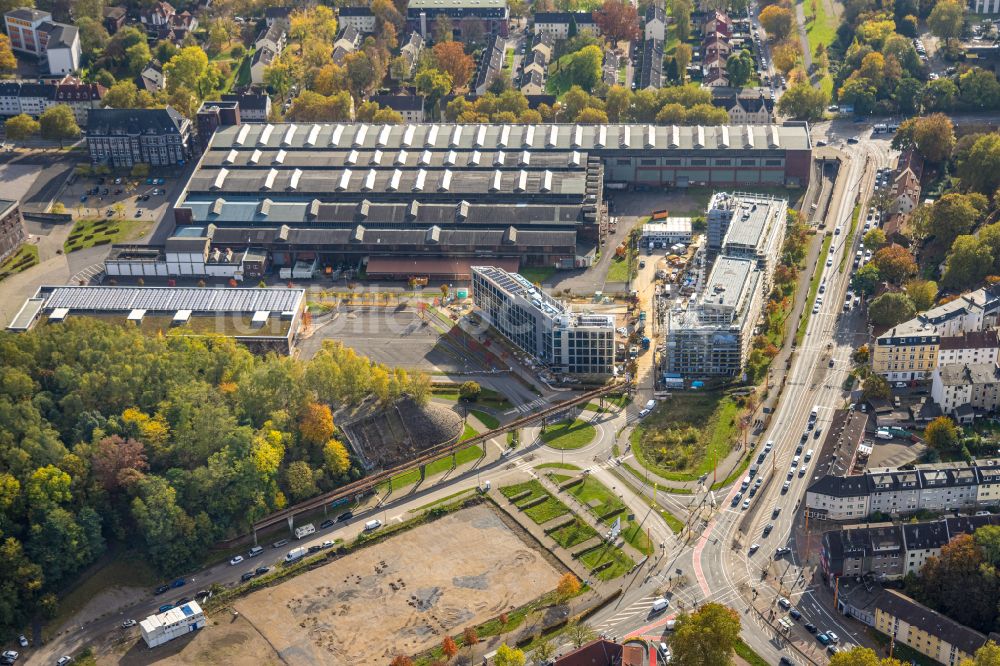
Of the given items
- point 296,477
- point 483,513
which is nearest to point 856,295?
point 483,513

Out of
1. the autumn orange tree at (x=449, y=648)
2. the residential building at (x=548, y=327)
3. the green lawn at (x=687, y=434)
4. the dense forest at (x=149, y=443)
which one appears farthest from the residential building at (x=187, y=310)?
the autumn orange tree at (x=449, y=648)

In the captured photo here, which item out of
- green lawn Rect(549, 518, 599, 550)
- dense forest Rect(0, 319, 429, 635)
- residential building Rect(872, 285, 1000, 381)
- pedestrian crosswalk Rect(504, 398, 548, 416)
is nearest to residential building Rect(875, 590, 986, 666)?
green lawn Rect(549, 518, 599, 550)

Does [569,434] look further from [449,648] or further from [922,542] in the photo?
[922,542]

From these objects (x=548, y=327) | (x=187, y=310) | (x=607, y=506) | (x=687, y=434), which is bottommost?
(x=607, y=506)

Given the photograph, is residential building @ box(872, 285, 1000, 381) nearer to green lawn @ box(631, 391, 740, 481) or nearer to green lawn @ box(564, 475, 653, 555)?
green lawn @ box(631, 391, 740, 481)

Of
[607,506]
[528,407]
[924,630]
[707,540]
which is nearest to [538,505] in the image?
[607,506]

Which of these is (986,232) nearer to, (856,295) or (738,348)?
(856,295)

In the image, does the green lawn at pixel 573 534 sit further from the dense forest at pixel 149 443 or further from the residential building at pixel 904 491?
the dense forest at pixel 149 443
